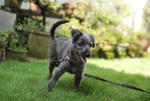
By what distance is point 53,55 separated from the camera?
5078 mm

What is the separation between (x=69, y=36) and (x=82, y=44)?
4747mm

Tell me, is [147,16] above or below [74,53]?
above

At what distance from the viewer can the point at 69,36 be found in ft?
28.3

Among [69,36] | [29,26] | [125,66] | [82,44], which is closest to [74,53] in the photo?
[82,44]

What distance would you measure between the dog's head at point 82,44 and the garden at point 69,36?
68 cm

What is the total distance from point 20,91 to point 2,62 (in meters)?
2.84

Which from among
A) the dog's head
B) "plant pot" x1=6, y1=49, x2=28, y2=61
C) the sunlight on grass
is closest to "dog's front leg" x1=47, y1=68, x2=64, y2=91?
the dog's head

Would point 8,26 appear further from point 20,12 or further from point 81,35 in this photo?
point 81,35

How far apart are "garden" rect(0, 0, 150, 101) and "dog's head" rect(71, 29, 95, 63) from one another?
68 centimetres

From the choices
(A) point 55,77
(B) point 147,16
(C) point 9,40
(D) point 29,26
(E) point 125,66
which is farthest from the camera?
(B) point 147,16

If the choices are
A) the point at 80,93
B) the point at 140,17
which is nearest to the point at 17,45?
the point at 80,93

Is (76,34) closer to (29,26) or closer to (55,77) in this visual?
(55,77)

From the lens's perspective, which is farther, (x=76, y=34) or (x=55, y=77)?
(x=55, y=77)

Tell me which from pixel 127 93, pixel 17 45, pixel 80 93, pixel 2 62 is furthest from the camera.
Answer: pixel 17 45
